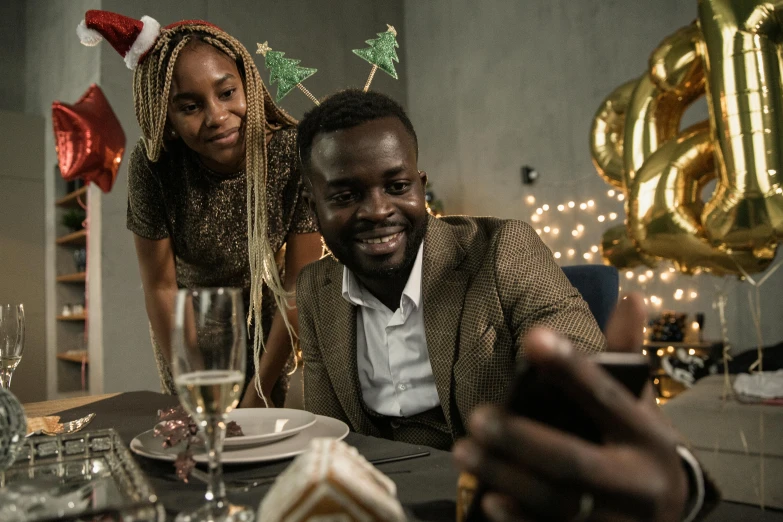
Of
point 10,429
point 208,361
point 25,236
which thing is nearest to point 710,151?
point 208,361

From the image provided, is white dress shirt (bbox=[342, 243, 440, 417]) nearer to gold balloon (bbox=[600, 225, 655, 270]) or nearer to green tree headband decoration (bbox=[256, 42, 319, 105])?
green tree headband decoration (bbox=[256, 42, 319, 105])

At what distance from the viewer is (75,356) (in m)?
5.22

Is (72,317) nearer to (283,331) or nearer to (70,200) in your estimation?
(70,200)

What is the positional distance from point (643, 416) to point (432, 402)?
89cm

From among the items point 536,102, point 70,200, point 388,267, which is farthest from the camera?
Result: point 70,200

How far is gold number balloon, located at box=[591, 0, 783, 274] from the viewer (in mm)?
1969

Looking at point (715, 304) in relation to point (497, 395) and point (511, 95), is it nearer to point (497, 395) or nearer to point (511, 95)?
point (511, 95)

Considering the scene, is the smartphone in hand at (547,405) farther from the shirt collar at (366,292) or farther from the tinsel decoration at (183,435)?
the shirt collar at (366,292)

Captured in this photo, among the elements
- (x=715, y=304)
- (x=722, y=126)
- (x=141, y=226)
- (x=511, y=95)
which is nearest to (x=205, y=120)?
(x=141, y=226)

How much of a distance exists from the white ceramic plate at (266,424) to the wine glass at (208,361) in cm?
19

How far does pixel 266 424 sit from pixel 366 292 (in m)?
0.44

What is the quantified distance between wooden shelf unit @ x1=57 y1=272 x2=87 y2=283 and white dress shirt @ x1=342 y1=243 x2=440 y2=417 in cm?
455

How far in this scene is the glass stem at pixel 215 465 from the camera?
24.0 inches

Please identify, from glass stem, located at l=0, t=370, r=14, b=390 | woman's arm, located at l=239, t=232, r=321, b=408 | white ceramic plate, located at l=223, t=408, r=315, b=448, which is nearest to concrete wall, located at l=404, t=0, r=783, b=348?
woman's arm, located at l=239, t=232, r=321, b=408
